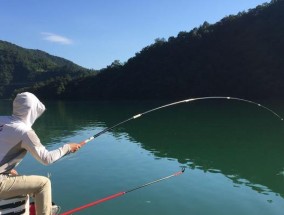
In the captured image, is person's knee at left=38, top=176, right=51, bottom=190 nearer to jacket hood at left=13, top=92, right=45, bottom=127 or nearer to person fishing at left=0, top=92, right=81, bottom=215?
person fishing at left=0, top=92, right=81, bottom=215

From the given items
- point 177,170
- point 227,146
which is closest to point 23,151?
point 177,170

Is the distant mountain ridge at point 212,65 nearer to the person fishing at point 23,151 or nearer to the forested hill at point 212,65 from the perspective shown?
the forested hill at point 212,65

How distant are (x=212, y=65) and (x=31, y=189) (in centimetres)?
9532

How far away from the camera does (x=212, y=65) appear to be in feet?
322

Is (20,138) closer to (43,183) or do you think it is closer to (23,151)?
(23,151)

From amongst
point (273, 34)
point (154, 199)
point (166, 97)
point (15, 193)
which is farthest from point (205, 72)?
point (15, 193)

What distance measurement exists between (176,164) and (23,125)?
596 inches

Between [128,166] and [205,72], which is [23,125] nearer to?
[128,166]

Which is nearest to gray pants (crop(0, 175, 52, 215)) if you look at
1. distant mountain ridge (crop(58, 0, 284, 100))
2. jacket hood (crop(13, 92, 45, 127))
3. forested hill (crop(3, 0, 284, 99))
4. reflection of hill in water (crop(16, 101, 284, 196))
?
jacket hood (crop(13, 92, 45, 127))

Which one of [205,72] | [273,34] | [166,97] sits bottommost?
[166,97]

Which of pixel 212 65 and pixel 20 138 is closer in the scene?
pixel 20 138

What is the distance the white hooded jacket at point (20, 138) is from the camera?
5.01 metres

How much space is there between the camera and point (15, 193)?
5301 millimetres

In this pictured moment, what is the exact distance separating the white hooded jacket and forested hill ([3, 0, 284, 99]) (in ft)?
258
